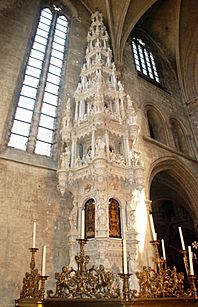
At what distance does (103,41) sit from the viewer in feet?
39.6

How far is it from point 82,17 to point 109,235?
12476mm

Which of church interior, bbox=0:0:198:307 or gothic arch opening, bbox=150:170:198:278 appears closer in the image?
church interior, bbox=0:0:198:307

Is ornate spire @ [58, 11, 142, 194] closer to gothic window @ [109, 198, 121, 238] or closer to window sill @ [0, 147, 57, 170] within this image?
window sill @ [0, 147, 57, 170]

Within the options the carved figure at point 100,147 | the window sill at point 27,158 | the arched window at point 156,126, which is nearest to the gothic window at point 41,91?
the window sill at point 27,158

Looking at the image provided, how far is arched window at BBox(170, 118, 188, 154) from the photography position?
13512 millimetres

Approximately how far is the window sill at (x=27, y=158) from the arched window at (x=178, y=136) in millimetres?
7128

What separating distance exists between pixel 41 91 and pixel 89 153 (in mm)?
3951

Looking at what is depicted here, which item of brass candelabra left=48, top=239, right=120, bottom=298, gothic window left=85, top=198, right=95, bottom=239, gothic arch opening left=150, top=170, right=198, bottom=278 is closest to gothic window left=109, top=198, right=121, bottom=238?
gothic window left=85, top=198, right=95, bottom=239

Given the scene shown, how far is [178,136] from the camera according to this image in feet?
45.9

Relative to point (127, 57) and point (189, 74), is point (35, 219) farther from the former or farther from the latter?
point (189, 74)

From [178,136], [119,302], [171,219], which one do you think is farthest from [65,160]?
[171,219]

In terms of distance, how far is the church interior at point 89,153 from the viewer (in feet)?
16.5

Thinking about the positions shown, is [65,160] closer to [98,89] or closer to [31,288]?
[98,89]

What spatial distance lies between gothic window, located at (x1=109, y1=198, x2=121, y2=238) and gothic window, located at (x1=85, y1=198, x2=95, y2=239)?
48 centimetres
